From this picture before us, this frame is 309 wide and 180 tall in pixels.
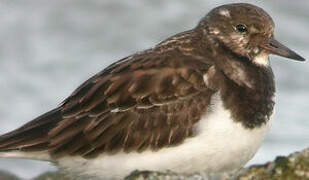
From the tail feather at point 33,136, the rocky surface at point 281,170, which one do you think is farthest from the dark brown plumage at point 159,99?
the rocky surface at point 281,170

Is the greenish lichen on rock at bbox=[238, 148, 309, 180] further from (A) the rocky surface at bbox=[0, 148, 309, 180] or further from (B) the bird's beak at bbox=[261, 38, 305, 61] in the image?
(B) the bird's beak at bbox=[261, 38, 305, 61]

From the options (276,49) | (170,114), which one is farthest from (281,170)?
(276,49)

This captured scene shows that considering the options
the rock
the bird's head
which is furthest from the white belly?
the rock

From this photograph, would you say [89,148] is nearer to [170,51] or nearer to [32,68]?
[170,51]

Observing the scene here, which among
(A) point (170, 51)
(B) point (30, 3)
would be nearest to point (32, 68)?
(B) point (30, 3)

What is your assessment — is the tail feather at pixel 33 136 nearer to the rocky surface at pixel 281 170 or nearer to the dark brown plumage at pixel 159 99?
the dark brown plumage at pixel 159 99

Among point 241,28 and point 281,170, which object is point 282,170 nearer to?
point 281,170

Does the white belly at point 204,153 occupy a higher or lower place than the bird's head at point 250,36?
lower
